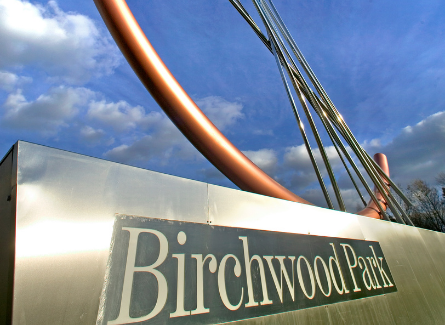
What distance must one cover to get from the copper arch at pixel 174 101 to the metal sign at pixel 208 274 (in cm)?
137

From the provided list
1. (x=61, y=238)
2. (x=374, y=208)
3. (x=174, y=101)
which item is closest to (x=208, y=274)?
(x=61, y=238)

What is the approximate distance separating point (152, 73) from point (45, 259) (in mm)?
2645

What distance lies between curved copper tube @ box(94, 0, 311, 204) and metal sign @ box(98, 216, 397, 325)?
4.51 ft

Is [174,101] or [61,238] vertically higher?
[174,101]

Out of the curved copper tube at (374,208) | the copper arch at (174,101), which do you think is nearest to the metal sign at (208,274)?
the copper arch at (174,101)

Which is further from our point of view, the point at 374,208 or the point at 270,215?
the point at 374,208

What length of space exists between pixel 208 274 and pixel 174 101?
2405mm

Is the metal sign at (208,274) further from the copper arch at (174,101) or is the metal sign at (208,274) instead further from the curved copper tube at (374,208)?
the curved copper tube at (374,208)

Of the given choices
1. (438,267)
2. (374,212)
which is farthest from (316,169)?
(374,212)

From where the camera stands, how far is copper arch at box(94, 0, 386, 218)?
3188 mm

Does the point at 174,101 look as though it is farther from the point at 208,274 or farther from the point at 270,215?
the point at 208,274

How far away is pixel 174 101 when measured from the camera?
339 cm

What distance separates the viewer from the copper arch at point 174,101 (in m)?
3.19

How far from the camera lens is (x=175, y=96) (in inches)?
133
